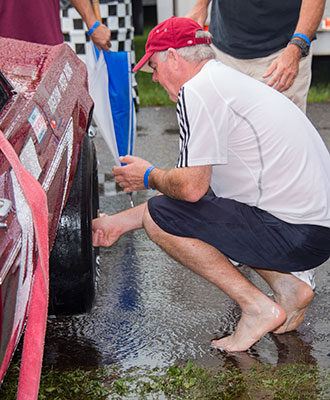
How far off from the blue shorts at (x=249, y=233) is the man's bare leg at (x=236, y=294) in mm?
42

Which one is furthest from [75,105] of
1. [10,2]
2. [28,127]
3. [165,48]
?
[10,2]

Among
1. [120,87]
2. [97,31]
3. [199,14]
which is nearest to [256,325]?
[199,14]

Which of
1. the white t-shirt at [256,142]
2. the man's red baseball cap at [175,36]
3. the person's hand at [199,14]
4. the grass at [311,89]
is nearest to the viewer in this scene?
the white t-shirt at [256,142]

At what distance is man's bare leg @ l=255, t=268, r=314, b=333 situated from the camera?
10.4ft

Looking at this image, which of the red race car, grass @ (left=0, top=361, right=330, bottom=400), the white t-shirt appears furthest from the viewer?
Result: the white t-shirt

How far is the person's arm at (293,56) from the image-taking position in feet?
11.3

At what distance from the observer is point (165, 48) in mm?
2982

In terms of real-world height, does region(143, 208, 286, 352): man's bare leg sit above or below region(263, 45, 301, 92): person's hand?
below

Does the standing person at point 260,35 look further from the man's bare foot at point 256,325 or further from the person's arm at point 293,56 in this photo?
the man's bare foot at point 256,325

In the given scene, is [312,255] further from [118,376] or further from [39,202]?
[39,202]

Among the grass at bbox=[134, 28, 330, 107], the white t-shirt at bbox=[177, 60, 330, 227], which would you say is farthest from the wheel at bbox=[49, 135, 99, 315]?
the grass at bbox=[134, 28, 330, 107]

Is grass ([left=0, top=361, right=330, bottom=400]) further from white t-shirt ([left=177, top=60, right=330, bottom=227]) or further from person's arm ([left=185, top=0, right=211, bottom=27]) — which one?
person's arm ([left=185, top=0, right=211, bottom=27])

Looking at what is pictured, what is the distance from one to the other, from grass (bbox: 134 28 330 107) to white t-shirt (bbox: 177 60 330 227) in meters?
5.25

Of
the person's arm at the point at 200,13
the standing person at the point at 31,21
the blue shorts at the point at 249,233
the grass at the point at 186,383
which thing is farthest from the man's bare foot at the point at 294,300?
the standing person at the point at 31,21
